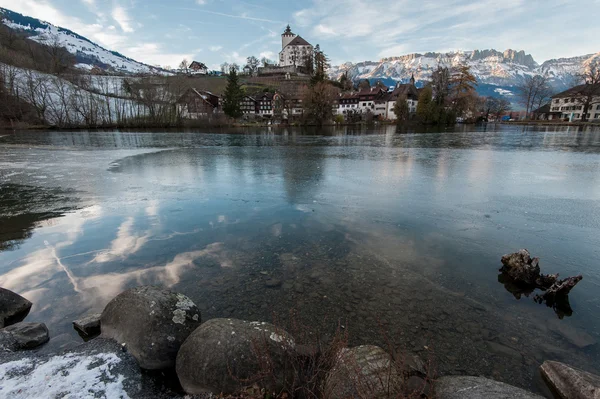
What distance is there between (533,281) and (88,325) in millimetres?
7835

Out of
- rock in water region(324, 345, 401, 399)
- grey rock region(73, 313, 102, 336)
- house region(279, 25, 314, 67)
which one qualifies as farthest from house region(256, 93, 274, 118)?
rock in water region(324, 345, 401, 399)

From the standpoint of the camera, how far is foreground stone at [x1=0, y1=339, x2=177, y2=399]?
3.44 meters

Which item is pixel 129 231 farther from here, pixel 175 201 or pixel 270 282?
pixel 270 282

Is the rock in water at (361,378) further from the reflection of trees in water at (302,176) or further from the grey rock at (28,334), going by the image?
the reflection of trees in water at (302,176)

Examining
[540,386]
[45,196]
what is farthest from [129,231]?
[540,386]

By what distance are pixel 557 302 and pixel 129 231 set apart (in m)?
9.71

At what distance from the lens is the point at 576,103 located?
8988 cm

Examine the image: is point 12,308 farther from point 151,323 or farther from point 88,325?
point 151,323

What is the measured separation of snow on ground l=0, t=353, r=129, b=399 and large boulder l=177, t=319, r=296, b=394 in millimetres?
776

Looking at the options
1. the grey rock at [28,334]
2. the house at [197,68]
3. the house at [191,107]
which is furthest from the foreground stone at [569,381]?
the house at [197,68]

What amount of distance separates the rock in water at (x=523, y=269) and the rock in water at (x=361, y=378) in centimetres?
390

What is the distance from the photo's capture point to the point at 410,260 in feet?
22.6

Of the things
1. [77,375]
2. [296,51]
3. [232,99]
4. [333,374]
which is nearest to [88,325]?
[77,375]

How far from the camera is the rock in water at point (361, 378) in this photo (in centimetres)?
320
